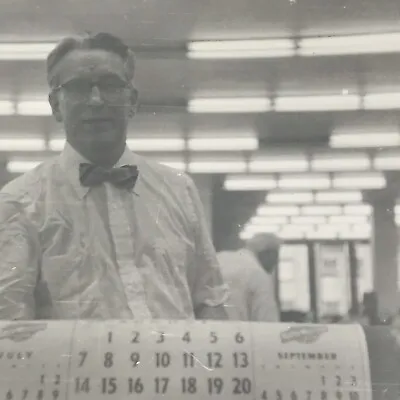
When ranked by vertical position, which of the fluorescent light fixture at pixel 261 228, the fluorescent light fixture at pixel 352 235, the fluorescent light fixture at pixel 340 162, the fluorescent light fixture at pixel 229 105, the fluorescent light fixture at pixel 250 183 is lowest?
the fluorescent light fixture at pixel 352 235

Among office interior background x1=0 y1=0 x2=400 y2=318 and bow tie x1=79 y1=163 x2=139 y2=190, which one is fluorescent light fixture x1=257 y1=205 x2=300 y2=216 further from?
bow tie x1=79 y1=163 x2=139 y2=190

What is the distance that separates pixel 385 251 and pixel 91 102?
1.14 ft

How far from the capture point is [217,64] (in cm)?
58

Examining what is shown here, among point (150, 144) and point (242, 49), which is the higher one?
point (242, 49)

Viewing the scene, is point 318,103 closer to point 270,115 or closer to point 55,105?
point 270,115

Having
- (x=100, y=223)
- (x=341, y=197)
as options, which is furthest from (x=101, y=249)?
(x=341, y=197)

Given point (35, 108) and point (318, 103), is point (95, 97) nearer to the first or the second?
point (35, 108)

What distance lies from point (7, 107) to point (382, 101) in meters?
0.41

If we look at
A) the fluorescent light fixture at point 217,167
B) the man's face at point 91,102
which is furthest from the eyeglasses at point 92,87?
the fluorescent light fixture at point 217,167

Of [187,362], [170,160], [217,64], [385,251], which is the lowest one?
[187,362]

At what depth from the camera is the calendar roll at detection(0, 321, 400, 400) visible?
507 millimetres

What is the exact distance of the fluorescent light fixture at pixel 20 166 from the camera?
56cm

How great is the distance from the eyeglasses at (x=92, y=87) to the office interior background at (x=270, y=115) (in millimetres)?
25

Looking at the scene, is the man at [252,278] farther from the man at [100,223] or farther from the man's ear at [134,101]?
the man's ear at [134,101]
